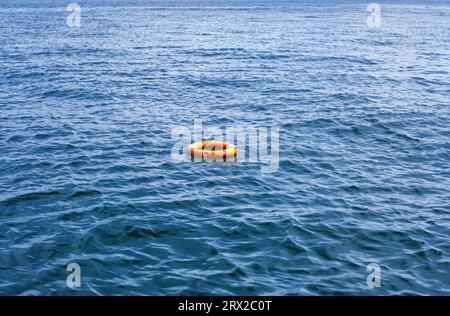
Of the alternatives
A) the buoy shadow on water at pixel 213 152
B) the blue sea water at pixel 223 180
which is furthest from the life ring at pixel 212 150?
the blue sea water at pixel 223 180

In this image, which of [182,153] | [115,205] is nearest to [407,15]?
[182,153]

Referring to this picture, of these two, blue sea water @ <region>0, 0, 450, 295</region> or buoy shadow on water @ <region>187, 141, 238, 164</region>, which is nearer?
blue sea water @ <region>0, 0, 450, 295</region>

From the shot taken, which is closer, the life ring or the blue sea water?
the blue sea water

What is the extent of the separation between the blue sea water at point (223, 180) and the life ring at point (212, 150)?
505mm

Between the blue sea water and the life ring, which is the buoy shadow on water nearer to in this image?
the life ring

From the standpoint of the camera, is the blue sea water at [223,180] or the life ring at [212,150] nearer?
the blue sea water at [223,180]

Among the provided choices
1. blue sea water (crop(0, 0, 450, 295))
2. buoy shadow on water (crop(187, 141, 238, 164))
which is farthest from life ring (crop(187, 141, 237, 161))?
blue sea water (crop(0, 0, 450, 295))

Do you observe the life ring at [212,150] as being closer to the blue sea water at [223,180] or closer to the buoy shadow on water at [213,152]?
the buoy shadow on water at [213,152]

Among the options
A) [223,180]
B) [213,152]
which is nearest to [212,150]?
[213,152]

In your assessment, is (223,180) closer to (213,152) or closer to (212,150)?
(213,152)

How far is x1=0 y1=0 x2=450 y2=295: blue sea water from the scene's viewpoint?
613 inches

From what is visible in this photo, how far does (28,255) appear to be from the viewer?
53.2ft

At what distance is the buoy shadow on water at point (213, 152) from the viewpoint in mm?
23828
